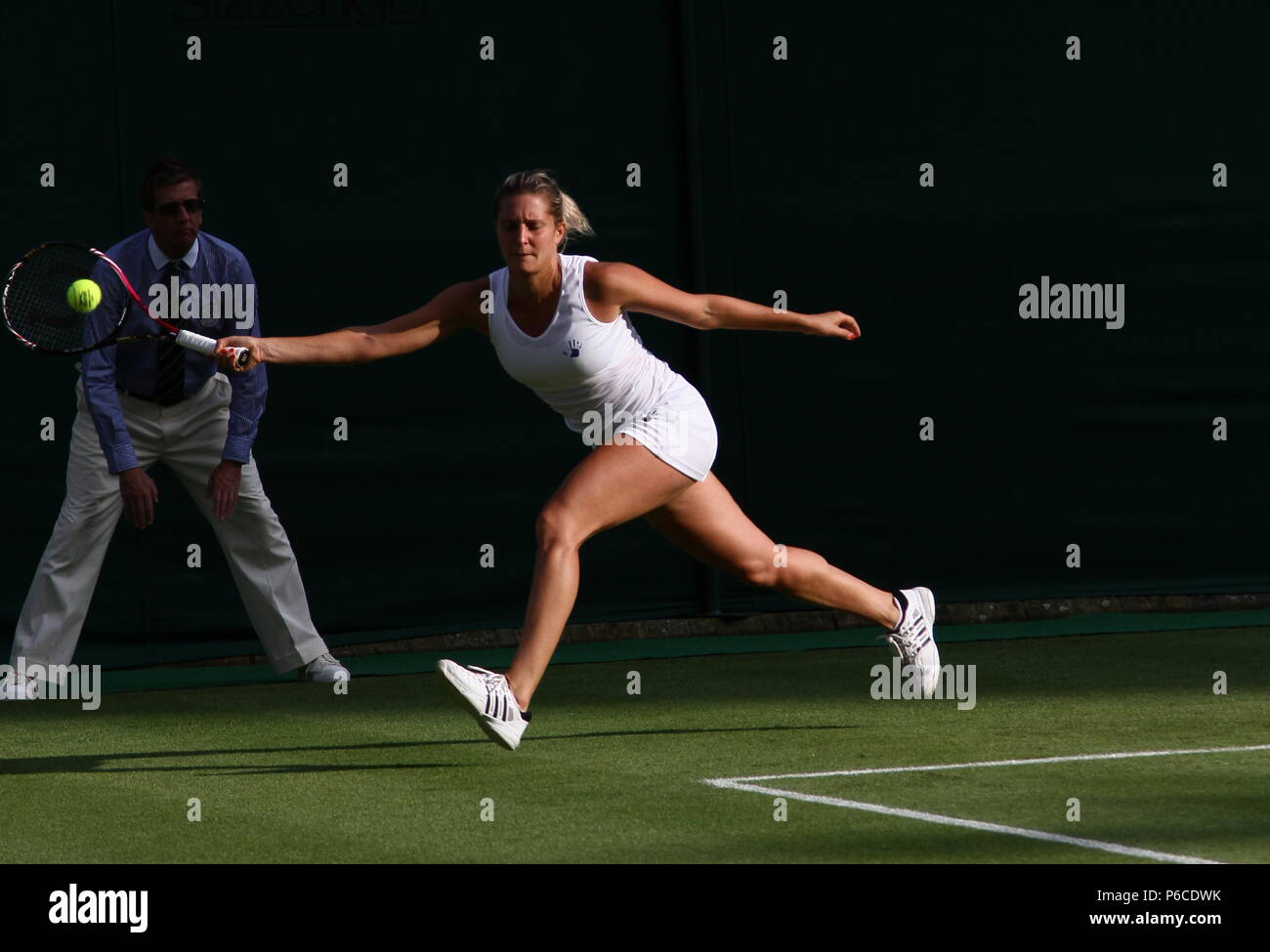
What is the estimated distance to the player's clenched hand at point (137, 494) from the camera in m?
8.30

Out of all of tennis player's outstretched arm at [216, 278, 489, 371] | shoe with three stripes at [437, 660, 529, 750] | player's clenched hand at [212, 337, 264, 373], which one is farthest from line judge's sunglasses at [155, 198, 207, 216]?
shoe with three stripes at [437, 660, 529, 750]

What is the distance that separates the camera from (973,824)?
5355 millimetres

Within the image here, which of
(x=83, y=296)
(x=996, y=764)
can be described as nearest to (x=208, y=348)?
(x=83, y=296)

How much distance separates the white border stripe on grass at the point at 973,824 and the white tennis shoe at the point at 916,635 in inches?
57.5

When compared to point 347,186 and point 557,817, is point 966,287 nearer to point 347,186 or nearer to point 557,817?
point 347,186

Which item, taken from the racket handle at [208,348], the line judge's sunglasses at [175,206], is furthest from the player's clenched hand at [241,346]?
the line judge's sunglasses at [175,206]

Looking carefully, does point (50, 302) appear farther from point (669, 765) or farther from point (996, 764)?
point (996, 764)

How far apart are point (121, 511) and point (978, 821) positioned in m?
4.39

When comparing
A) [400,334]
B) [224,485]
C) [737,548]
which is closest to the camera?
[400,334]

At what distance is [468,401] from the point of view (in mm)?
10117

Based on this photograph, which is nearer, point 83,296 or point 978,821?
point 978,821

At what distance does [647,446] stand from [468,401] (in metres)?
3.53

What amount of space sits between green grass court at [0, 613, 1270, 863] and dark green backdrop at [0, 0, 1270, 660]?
2.99 feet

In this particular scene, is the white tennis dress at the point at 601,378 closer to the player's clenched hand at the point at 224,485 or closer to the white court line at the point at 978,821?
the white court line at the point at 978,821
